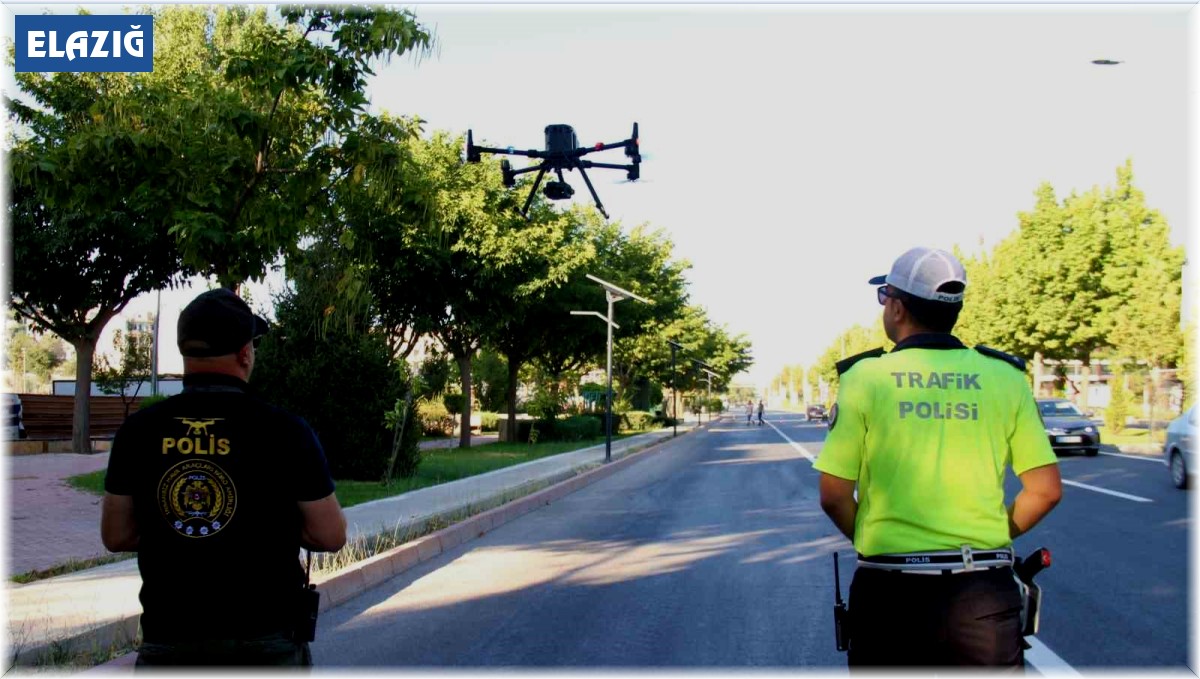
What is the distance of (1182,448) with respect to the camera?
659 inches

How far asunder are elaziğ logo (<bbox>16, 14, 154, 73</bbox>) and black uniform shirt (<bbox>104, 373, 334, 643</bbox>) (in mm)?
7564

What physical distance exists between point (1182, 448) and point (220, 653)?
1743cm

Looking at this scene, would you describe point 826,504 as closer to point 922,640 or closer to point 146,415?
point 922,640

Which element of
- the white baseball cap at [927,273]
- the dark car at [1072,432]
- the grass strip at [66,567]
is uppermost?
the white baseball cap at [927,273]

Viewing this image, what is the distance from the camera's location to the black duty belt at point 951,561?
2.93 metres

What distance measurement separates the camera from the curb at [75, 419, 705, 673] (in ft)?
20.4

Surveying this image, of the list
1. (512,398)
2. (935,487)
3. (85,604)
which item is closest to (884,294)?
(935,487)

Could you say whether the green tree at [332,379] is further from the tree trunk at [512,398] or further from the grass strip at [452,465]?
the tree trunk at [512,398]

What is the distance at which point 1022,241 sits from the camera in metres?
48.6

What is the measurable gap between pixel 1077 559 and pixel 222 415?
929cm

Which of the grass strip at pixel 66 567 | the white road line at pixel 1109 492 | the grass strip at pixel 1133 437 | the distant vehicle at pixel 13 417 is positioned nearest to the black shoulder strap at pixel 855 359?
the grass strip at pixel 66 567

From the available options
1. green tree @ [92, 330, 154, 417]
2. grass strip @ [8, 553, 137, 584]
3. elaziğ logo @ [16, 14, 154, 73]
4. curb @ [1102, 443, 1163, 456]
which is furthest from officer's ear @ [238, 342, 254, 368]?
green tree @ [92, 330, 154, 417]

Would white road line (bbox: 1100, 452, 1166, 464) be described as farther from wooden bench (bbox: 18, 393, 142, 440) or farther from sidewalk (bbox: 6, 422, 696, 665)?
wooden bench (bbox: 18, 393, 142, 440)

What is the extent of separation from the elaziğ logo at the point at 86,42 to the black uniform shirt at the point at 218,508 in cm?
756
